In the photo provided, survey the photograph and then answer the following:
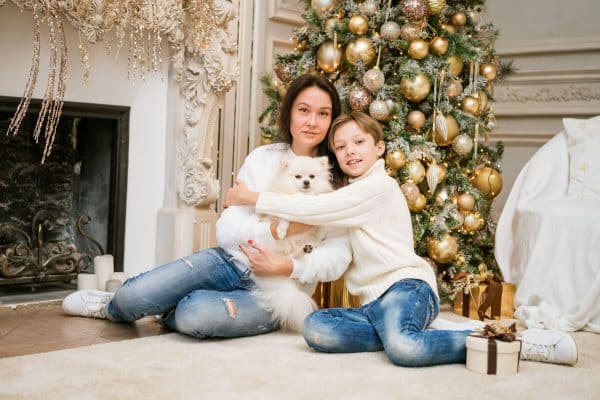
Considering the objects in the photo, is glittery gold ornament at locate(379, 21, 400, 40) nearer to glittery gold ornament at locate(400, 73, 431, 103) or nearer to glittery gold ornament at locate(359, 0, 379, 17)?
glittery gold ornament at locate(359, 0, 379, 17)

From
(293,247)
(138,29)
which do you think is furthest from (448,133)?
(138,29)

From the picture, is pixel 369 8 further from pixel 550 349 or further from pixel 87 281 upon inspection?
pixel 87 281

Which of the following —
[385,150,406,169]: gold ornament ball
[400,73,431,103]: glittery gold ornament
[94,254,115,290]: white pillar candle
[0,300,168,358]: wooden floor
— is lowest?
[0,300,168,358]: wooden floor

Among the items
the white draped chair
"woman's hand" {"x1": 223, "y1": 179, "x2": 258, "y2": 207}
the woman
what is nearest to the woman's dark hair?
the woman

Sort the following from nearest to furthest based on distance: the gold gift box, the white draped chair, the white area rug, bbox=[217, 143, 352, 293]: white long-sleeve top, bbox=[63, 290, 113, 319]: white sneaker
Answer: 1. the white area rug
2. bbox=[217, 143, 352, 293]: white long-sleeve top
3. bbox=[63, 290, 113, 319]: white sneaker
4. the white draped chair
5. the gold gift box

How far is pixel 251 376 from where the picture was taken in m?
2.16

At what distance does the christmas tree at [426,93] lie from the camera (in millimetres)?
3234

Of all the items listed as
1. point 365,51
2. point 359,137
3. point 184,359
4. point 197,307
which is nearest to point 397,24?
point 365,51

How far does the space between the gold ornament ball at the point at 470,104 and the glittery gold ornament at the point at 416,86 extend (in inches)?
10.1

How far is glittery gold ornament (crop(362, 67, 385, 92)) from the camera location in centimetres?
321

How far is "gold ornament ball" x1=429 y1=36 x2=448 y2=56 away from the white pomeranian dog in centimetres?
95

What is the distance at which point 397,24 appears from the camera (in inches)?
129

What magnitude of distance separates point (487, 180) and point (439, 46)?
68 cm

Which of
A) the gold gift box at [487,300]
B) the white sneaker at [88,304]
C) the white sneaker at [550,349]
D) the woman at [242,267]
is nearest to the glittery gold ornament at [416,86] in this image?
the woman at [242,267]
